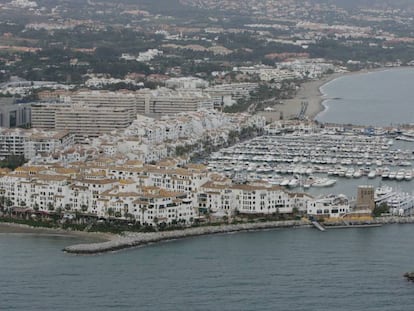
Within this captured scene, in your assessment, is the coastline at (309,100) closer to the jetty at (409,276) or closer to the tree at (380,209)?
the tree at (380,209)

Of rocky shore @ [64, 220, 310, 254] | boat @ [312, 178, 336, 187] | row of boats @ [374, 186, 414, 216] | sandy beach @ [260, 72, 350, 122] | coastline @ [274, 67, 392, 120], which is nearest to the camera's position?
rocky shore @ [64, 220, 310, 254]

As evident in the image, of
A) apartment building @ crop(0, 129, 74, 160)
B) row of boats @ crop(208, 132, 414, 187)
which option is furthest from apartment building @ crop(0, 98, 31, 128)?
row of boats @ crop(208, 132, 414, 187)

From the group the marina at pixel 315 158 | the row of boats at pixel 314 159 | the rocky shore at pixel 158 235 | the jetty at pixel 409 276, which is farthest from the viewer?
the row of boats at pixel 314 159

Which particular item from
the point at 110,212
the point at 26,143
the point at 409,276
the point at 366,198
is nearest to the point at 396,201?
the point at 366,198

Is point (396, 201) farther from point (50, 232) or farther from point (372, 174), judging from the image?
point (50, 232)

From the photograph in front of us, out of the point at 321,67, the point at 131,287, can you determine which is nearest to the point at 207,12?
the point at 321,67

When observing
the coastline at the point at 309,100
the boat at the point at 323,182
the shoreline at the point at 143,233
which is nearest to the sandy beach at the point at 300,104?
the coastline at the point at 309,100

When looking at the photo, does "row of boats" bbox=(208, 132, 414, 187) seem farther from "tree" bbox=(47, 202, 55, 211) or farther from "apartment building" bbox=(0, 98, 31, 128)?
"apartment building" bbox=(0, 98, 31, 128)

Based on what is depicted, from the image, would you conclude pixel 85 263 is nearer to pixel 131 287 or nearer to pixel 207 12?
pixel 131 287
